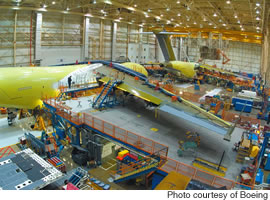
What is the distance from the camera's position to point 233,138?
19.5m

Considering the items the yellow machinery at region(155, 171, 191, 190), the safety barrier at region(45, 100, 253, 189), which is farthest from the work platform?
the yellow machinery at region(155, 171, 191, 190)

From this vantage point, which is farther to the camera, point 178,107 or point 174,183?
point 178,107

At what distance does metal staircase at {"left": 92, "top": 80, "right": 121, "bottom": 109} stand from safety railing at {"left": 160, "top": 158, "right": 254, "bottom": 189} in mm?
10377

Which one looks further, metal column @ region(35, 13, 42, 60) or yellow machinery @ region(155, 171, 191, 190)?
metal column @ region(35, 13, 42, 60)

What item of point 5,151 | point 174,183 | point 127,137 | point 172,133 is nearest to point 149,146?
point 127,137

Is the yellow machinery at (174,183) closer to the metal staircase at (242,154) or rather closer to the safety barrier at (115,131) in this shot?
the safety barrier at (115,131)

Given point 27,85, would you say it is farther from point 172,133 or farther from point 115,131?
point 172,133

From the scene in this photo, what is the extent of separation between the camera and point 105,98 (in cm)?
2275

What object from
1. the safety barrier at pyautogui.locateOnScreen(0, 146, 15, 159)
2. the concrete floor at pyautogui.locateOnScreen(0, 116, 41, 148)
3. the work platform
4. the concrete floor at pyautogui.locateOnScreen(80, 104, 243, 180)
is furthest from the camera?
the concrete floor at pyautogui.locateOnScreen(0, 116, 41, 148)

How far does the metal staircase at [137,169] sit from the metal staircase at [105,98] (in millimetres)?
7762

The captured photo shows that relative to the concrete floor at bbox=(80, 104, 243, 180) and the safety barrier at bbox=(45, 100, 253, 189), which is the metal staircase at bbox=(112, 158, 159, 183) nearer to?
the safety barrier at bbox=(45, 100, 253, 189)

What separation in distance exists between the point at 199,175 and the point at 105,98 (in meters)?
12.4

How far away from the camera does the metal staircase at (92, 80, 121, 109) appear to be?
22575mm
